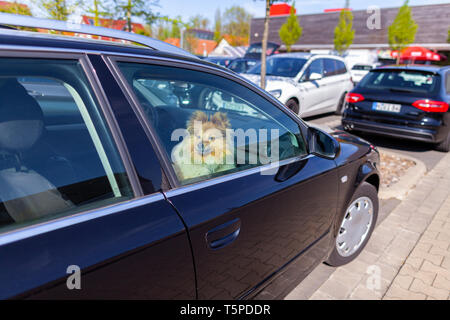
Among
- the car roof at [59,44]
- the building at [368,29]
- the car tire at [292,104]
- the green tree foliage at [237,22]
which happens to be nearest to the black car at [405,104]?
the car tire at [292,104]

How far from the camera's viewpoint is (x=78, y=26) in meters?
1.34

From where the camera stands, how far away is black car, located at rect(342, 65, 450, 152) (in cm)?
518

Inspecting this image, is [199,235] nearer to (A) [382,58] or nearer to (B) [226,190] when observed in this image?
(B) [226,190]

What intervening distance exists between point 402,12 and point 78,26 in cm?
2664

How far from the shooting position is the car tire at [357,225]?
94.7 inches

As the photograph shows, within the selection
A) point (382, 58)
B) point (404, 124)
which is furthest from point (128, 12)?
point (382, 58)

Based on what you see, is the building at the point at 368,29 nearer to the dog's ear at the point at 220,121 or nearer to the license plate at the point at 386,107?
the license plate at the point at 386,107

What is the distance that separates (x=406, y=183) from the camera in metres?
4.18

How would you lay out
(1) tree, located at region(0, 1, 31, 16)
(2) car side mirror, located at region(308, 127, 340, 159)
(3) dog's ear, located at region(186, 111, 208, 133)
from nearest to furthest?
(3) dog's ear, located at region(186, 111, 208, 133) → (2) car side mirror, located at region(308, 127, 340, 159) → (1) tree, located at region(0, 1, 31, 16)

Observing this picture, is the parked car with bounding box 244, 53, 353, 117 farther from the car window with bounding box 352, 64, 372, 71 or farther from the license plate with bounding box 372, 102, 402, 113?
the car window with bounding box 352, 64, 372, 71

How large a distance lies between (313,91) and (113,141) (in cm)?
687

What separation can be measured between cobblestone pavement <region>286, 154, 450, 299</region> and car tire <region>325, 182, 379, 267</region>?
100 mm

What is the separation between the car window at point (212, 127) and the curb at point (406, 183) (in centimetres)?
259

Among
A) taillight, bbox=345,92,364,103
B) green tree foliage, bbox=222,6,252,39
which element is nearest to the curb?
taillight, bbox=345,92,364,103
